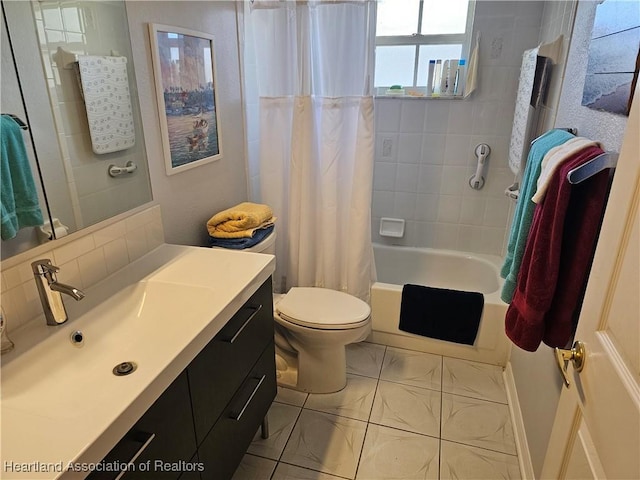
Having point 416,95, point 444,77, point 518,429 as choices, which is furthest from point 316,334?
point 444,77

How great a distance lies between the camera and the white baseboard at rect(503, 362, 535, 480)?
1.62 m

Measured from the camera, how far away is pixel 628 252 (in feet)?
2.31

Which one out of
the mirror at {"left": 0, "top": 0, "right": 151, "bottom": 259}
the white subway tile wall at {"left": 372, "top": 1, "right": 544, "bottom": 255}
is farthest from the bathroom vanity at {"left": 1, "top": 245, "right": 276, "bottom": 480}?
the white subway tile wall at {"left": 372, "top": 1, "right": 544, "bottom": 255}

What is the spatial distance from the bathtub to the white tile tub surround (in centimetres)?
129

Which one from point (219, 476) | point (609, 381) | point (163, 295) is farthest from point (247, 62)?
point (609, 381)

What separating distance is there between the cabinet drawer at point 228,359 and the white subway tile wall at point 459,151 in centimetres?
156

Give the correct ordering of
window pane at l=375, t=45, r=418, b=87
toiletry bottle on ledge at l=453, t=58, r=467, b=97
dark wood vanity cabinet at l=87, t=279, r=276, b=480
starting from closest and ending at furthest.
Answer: dark wood vanity cabinet at l=87, t=279, r=276, b=480
toiletry bottle on ledge at l=453, t=58, r=467, b=97
window pane at l=375, t=45, r=418, b=87

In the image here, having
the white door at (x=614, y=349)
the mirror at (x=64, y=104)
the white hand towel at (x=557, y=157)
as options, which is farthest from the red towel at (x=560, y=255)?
the mirror at (x=64, y=104)

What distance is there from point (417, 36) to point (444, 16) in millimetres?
183

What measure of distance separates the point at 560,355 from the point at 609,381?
19 cm

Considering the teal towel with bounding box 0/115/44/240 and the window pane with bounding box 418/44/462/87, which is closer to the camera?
the teal towel with bounding box 0/115/44/240

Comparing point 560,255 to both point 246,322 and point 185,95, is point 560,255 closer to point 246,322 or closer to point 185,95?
point 246,322

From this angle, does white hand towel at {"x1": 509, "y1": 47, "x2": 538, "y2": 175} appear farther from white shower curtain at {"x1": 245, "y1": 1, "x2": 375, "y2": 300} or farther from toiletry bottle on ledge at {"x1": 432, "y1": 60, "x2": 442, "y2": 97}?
white shower curtain at {"x1": 245, "y1": 1, "x2": 375, "y2": 300}

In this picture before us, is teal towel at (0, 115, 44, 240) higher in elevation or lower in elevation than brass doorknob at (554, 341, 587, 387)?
higher
